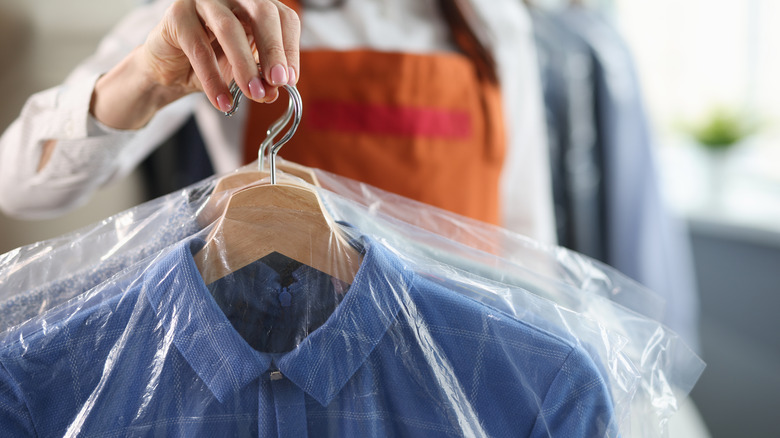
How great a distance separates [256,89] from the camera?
1.30 feet

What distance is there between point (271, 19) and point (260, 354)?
Answer: 211mm

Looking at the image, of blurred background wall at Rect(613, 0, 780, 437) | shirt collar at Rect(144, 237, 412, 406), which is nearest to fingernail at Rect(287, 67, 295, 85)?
shirt collar at Rect(144, 237, 412, 406)

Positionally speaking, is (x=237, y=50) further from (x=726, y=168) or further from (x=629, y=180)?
(x=726, y=168)

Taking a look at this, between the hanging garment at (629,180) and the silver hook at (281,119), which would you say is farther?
the hanging garment at (629,180)

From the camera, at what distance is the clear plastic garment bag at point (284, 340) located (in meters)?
0.41

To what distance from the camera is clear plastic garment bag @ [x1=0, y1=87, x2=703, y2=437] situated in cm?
41

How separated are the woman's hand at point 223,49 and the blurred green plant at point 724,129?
1602 mm

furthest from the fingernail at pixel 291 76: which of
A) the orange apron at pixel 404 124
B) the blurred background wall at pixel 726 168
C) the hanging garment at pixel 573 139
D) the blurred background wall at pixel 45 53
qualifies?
the blurred background wall at pixel 726 168

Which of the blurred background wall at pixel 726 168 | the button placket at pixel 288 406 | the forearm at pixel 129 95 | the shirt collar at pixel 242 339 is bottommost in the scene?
the blurred background wall at pixel 726 168

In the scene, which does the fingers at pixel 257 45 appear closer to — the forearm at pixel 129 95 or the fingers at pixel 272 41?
the fingers at pixel 272 41

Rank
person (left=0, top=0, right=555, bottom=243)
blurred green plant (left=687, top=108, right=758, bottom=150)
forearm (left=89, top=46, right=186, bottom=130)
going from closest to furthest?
forearm (left=89, top=46, right=186, bottom=130), person (left=0, top=0, right=555, bottom=243), blurred green plant (left=687, top=108, right=758, bottom=150)

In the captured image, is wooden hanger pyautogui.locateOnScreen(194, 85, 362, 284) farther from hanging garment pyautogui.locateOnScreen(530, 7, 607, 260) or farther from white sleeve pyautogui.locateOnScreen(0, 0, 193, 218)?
hanging garment pyautogui.locateOnScreen(530, 7, 607, 260)

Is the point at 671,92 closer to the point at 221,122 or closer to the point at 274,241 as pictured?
the point at 221,122

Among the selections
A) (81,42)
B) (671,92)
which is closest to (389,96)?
(81,42)
